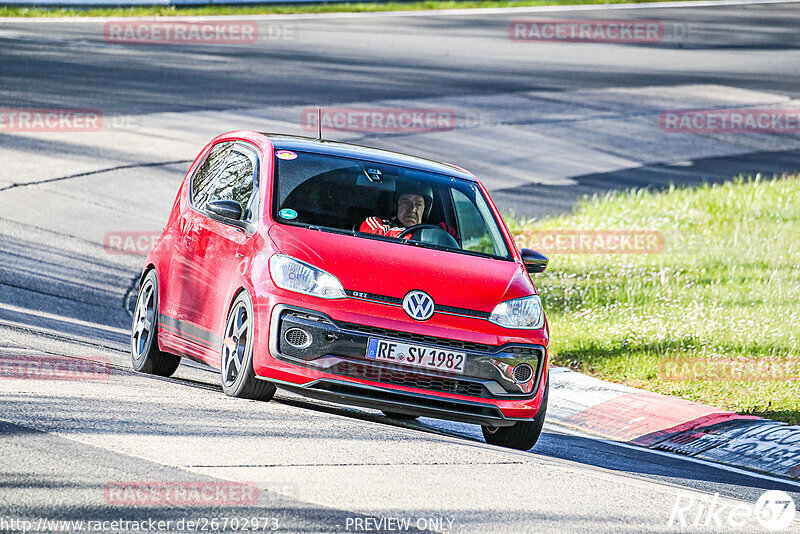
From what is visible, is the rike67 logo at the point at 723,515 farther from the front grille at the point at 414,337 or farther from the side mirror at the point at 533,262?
the side mirror at the point at 533,262

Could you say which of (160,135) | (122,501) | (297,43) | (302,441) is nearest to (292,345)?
(302,441)

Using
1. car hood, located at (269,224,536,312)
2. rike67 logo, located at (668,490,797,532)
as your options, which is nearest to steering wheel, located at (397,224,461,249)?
car hood, located at (269,224,536,312)

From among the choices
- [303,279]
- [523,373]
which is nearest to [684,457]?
[523,373]

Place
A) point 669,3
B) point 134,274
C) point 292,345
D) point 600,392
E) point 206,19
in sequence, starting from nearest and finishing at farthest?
point 292,345, point 600,392, point 134,274, point 206,19, point 669,3

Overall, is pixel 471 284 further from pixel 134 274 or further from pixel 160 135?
pixel 160 135

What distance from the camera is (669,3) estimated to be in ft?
140

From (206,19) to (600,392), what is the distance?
82.4 ft

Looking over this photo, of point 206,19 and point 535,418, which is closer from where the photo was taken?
point 535,418

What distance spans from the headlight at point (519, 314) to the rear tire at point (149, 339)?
2.70 m

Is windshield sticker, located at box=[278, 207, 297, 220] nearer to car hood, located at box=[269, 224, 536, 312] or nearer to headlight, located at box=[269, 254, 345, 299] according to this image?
car hood, located at box=[269, 224, 536, 312]

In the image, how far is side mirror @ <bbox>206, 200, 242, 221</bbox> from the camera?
7.98m

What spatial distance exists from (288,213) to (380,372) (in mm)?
1338

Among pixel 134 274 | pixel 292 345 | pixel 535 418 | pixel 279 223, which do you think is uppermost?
pixel 279 223

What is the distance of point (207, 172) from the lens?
924cm
